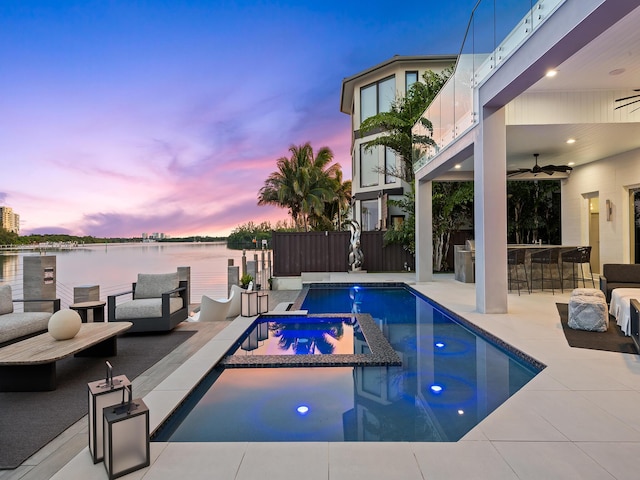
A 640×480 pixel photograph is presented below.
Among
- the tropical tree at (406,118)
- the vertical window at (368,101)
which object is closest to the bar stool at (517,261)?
the tropical tree at (406,118)

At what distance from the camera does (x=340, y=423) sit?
282 cm

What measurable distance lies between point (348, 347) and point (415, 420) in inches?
77.5

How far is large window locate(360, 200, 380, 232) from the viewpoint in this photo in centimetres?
1656

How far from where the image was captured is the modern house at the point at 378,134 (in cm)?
1519

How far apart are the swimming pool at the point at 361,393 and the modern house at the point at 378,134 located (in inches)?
426

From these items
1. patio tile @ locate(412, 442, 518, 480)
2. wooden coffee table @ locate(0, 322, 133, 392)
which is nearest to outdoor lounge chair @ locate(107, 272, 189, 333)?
wooden coffee table @ locate(0, 322, 133, 392)

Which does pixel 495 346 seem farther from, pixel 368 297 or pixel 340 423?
pixel 368 297

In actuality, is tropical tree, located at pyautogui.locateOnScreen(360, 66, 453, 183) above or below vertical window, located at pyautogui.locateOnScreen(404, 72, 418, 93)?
below

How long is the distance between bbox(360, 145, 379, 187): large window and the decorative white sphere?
13570 mm

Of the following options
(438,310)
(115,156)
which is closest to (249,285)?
(438,310)

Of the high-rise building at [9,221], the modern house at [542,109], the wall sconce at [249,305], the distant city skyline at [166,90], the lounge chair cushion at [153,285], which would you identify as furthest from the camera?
the high-rise building at [9,221]

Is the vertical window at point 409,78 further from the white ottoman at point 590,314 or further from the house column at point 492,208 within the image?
the white ottoman at point 590,314

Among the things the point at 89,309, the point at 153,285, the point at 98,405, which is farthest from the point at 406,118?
the point at 98,405

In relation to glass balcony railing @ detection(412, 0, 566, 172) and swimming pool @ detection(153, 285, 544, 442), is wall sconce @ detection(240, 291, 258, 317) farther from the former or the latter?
glass balcony railing @ detection(412, 0, 566, 172)
